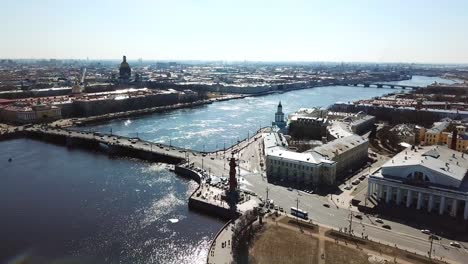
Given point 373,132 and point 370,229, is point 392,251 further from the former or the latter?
point 373,132

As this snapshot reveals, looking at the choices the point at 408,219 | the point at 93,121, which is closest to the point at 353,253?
the point at 408,219

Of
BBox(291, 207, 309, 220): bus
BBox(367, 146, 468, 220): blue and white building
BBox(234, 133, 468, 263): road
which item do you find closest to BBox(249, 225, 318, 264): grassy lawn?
BBox(291, 207, 309, 220): bus

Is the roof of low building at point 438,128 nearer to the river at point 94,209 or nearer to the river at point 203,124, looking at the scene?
the river at point 203,124

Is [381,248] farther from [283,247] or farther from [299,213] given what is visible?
[299,213]

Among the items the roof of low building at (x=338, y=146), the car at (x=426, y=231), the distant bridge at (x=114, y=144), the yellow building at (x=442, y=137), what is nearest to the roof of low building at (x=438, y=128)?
the yellow building at (x=442, y=137)

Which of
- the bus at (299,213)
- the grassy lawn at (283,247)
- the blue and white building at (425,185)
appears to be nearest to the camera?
the grassy lawn at (283,247)

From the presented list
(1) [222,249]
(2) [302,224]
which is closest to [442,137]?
(2) [302,224]
